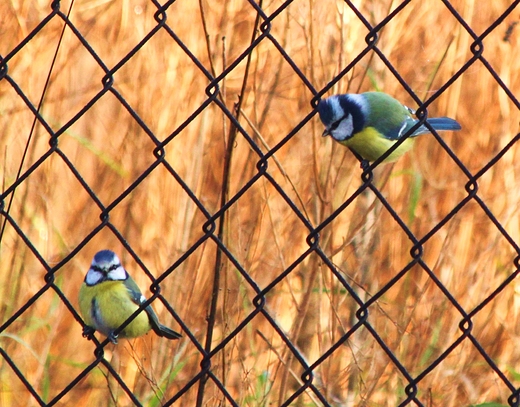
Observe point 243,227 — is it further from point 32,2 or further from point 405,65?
point 32,2

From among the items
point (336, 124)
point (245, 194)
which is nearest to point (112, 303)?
point (336, 124)

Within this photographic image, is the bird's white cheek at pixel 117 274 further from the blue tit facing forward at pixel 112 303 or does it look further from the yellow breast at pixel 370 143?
the yellow breast at pixel 370 143

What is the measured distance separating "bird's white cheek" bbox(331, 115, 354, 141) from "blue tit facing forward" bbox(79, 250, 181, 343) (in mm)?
719

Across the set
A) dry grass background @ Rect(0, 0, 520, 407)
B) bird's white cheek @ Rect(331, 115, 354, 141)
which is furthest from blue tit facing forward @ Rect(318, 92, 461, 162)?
dry grass background @ Rect(0, 0, 520, 407)

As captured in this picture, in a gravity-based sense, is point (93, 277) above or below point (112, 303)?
above

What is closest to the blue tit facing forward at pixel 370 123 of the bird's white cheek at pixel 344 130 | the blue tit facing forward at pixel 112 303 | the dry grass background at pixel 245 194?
the bird's white cheek at pixel 344 130

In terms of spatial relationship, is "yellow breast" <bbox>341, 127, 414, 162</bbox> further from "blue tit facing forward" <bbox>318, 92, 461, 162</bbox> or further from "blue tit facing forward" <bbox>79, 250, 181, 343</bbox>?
"blue tit facing forward" <bbox>79, 250, 181, 343</bbox>

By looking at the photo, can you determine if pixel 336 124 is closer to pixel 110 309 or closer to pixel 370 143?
pixel 370 143

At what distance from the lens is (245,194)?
345 cm

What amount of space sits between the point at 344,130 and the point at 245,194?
117cm

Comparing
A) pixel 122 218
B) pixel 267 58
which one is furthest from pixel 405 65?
pixel 122 218

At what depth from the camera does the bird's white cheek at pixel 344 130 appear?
7.52 ft

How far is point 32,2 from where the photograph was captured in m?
3.91

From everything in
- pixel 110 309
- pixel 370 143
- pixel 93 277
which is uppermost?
pixel 93 277
